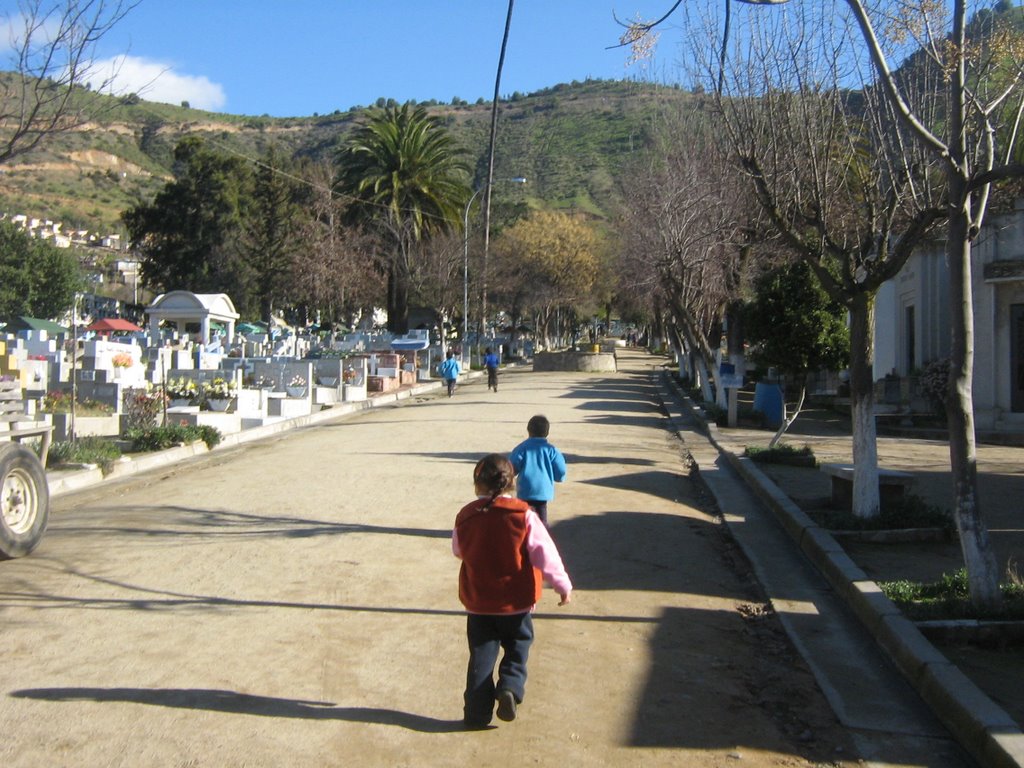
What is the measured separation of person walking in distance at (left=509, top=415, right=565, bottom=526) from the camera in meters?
8.16

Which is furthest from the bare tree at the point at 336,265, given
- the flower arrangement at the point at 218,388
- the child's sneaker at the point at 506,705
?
the child's sneaker at the point at 506,705

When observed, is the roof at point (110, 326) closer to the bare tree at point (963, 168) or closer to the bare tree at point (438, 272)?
the bare tree at point (438, 272)

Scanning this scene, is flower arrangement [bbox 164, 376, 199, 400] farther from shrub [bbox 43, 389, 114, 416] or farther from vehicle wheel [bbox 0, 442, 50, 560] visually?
vehicle wheel [bbox 0, 442, 50, 560]

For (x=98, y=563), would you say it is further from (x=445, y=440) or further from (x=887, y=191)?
(x=445, y=440)

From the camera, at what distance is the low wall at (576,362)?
54.0 metres

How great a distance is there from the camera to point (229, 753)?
474cm

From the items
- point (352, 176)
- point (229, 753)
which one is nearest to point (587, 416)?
point (229, 753)

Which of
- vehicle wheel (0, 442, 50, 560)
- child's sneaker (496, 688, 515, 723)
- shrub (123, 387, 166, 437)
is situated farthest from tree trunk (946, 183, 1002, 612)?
shrub (123, 387, 166, 437)

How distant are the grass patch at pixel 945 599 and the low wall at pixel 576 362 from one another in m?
46.1

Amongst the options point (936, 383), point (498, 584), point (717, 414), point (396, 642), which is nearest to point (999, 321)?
point (936, 383)

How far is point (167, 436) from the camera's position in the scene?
17.9m

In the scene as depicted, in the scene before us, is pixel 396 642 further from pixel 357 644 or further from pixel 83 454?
pixel 83 454

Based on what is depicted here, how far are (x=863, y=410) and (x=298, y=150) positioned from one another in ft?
488

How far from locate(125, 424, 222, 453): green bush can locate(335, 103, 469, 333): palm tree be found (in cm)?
3320
